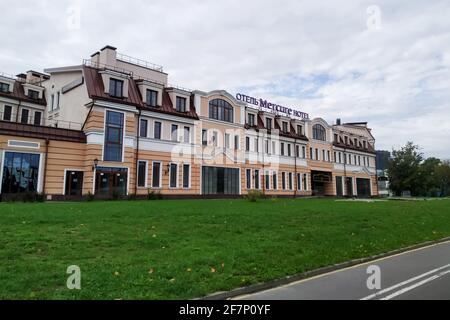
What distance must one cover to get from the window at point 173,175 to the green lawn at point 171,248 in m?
20.2

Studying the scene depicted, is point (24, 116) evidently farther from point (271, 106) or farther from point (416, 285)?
point (416, 285)

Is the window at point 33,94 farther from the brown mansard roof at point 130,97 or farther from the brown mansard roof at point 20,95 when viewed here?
the brown mansard roof at point 130,97

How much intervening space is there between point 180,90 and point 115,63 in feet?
23.8

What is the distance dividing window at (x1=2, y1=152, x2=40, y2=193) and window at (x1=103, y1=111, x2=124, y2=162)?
560 centimetres

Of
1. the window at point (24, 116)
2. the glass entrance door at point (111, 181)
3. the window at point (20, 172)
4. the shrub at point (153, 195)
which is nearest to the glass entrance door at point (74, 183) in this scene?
the glass entrance door at point (111, 181)

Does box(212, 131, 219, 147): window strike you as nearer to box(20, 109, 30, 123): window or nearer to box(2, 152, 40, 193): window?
box(2, 152, 40, 193): window

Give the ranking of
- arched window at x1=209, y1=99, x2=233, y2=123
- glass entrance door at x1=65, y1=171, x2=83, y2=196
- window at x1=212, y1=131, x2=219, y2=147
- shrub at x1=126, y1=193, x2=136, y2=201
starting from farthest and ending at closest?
arched window at x1=209, y1=99, x2=233, y2=123 < window at x1=212, y1=131, x2=219, y2=147 < shrub at x1=126, y1=193, x2=136, y2=201 < glass entrance door at x1=65, y1=171, x2=83, y2=196

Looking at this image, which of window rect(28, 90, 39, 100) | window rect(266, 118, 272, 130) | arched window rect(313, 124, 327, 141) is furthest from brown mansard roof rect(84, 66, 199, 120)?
arched window rect(313, 124, 327, 141)

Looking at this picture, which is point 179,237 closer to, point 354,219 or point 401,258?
point 401,258

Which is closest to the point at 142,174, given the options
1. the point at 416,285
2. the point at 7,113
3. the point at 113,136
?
the point at 113,136

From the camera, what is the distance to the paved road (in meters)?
7.14
